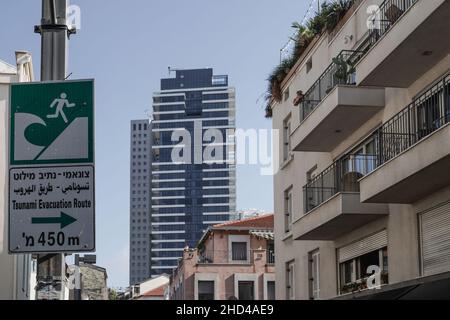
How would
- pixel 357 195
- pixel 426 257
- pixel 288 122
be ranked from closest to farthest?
pixel 426 257
pixel 357 195
pixel 288 122

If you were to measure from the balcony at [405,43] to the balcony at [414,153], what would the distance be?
2.38ft

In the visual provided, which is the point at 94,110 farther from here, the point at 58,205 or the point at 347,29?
the point at 347,29

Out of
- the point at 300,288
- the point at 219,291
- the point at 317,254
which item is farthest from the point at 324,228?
the point at 219,291

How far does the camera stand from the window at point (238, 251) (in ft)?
223

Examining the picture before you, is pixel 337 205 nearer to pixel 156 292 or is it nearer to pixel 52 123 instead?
pixel 52 123

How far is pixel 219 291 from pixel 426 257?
47619 millimetres

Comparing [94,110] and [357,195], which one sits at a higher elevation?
[357,195]

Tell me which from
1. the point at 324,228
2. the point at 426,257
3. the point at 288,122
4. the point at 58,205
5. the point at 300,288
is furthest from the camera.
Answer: the point at 288,122

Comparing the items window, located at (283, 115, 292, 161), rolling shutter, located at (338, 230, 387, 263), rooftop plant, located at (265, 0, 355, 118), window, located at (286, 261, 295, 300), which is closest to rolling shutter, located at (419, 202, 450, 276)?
rolling shutter, located at (338, 230, 387, 263)

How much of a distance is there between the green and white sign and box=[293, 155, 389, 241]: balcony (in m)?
15.6

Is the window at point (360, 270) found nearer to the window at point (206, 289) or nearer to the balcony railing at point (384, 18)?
the balcony railing at point (384, 18)

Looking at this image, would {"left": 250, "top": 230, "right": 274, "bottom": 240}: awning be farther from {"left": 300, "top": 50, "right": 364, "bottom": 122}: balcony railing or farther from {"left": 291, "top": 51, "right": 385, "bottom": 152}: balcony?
{"left": 291, "top": 51, "right": 385, "bottom": 152}: balcony

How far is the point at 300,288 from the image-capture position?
30.3m

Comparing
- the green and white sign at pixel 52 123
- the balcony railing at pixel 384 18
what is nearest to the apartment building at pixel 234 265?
the balcony railing at pixel 384 18
